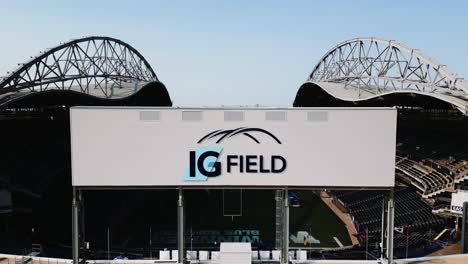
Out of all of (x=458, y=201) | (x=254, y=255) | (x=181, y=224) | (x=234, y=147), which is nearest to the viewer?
(x=234, y=147)

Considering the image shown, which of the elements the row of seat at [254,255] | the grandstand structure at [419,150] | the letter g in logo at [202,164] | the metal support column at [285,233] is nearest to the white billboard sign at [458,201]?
the grandstand structure at [419,150]

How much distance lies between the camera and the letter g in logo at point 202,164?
20594mm

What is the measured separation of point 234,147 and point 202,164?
6.13ft

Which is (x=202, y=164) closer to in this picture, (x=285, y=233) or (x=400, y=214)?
(x=285, y=233)

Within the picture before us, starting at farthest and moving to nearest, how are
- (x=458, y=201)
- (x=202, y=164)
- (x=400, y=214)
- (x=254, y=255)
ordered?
(x=400, y=214), (x=458, y=201), (x=254, y=255), (x=202, y=164)

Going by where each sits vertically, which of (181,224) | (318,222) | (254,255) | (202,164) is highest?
(202,164)

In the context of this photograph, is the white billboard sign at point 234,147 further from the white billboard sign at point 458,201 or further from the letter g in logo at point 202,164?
the white billboard sign at point 458,201

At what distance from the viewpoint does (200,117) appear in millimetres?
20641

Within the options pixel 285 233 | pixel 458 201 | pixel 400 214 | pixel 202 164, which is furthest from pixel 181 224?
pixel 400 214

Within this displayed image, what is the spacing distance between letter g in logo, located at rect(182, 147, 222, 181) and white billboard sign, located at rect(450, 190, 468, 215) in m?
27.3

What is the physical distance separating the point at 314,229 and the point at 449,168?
17.4 m

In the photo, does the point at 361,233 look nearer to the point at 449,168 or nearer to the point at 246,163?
the point at 449,168

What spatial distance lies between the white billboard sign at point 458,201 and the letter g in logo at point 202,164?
27.3m

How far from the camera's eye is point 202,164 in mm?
20594
